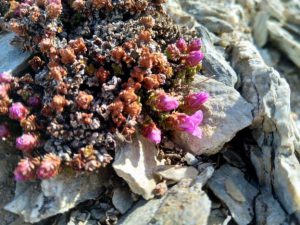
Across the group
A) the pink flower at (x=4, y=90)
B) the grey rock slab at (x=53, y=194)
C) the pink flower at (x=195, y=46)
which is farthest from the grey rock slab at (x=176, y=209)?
the pink flower at (x=4, y=90)

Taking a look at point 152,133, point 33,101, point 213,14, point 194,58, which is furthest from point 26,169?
point 213,14

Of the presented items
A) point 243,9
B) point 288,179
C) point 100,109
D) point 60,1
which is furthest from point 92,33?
point 243,9

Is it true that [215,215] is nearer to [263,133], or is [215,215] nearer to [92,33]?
[263,133]

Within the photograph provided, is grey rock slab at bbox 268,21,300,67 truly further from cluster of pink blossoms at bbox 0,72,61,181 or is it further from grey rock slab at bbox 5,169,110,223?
cluster of pink blossoms at bbox 0,72,61,181

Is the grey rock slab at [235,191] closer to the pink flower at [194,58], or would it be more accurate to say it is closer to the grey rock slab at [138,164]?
the grey rock slab at [138,164]

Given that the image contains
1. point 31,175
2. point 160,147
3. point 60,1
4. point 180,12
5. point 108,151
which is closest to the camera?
point 31,175

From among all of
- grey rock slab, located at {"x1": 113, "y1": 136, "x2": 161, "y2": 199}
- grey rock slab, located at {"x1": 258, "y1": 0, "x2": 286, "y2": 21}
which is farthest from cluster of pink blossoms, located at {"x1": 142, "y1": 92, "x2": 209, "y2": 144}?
grey rock slab, located at {"x1": 258, "y1": 0, "x2": 286, "y2": 21}

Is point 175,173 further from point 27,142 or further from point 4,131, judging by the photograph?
point 4,131
